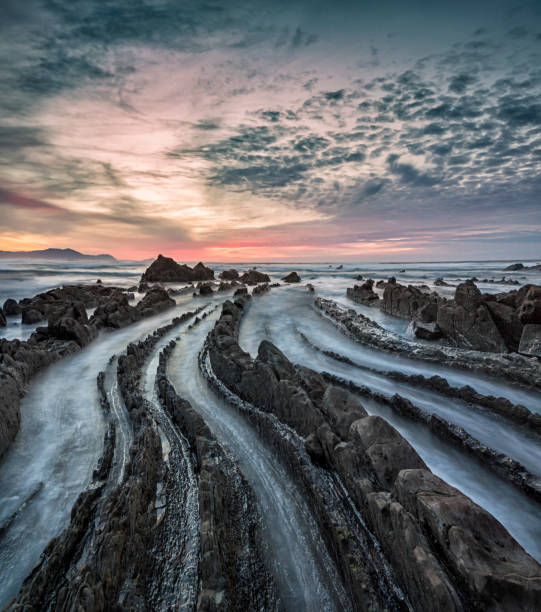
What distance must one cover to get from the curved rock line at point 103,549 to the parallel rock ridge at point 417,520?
2.53 metres

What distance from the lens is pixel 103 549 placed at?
324 cm

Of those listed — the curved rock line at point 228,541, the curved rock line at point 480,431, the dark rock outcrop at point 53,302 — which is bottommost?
the curved rock line at point 480,431

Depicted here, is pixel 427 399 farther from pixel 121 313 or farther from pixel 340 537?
pixel 121 313

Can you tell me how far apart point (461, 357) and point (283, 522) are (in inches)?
379

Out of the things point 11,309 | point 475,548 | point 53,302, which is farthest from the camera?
point 53,302

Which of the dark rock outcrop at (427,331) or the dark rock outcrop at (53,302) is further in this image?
the dark rock outcrop at (53,302)

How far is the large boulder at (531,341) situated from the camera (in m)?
9.95

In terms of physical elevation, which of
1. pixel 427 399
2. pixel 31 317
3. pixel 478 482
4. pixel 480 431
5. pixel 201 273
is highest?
pixel 201 273

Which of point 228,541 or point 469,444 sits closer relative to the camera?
point 228,541

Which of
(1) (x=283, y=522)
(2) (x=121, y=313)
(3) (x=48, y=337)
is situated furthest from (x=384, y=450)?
(2) (x=121, y=313)

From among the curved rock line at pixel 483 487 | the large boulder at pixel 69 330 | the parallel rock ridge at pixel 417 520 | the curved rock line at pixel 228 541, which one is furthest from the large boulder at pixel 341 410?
the large boulder at pixel 69 330

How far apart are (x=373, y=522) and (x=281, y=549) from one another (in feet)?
4.11

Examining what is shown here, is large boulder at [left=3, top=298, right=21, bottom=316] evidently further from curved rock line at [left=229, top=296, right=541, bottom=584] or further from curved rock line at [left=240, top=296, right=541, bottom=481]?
curved rock line at [left=229, top=296, right=541, bottom=584]

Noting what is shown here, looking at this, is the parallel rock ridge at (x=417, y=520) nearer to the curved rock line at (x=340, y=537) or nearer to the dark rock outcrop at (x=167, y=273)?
the curved rock line at (x=340, y=537)
